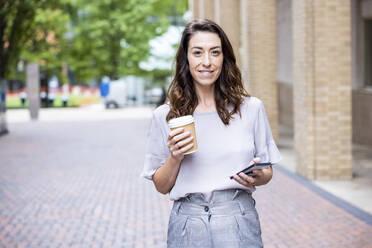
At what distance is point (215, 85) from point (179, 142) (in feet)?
1.55

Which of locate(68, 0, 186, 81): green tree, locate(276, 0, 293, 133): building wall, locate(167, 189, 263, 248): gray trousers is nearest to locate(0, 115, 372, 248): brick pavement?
locate(167, 189, 263, 248): gray trousers

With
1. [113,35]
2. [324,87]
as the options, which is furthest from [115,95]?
[324,87]

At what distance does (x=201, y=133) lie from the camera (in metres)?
2.90

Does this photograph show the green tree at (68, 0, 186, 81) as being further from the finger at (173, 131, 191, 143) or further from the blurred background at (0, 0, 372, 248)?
the finger at (173, 131, 191, 143)

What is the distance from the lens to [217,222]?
2883 mm

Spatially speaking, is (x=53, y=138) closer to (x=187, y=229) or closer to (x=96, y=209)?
(x=96, y=209)

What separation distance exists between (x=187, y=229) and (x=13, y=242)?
4690 mm

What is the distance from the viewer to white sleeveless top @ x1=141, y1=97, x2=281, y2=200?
2896 millimetres

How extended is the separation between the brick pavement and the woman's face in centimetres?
412

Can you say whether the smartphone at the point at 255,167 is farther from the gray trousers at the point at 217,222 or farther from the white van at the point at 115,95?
the white van at the point at 115,95

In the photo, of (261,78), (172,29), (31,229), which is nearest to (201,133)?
(31,229)

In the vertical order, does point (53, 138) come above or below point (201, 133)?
below

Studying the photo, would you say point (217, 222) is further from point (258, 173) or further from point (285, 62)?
point (285, 62)

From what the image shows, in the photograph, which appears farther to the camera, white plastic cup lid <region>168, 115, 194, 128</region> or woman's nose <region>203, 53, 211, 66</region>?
woman's nose <region>203, 53, 211, 66</region>
